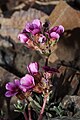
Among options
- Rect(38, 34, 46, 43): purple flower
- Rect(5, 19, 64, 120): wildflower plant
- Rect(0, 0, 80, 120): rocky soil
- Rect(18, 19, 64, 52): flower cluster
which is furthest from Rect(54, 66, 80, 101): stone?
Rect(38, 34, 46, 43): purple flower

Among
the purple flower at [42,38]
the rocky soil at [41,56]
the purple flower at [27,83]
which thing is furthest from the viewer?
the rocky soil at [41,56]

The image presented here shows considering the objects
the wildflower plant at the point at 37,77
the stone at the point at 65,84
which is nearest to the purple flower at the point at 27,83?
the wildflower plant at the point at 37,77

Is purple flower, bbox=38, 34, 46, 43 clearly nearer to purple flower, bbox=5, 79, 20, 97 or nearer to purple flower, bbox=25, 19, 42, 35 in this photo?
purple flower, bbox=25, 19, 42, 35

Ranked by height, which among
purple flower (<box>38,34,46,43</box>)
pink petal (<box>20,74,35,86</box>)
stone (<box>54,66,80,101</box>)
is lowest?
stone (<box>54,66,80,101</box>)

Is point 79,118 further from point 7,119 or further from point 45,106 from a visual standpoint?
point 7,119

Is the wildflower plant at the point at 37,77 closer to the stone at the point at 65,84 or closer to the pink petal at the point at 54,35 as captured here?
the pink petal at the point at 54,35

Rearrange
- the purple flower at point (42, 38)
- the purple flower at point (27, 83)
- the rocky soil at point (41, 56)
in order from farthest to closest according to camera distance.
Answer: the rocky soil at point (41, 56), the purple flower at point (42, 38), the purple flower at point (27, 83)

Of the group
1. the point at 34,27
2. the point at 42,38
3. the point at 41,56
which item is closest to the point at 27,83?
the point at 42,38

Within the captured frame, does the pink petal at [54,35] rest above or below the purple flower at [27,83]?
above
